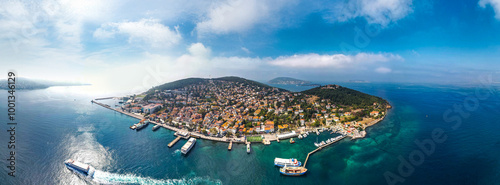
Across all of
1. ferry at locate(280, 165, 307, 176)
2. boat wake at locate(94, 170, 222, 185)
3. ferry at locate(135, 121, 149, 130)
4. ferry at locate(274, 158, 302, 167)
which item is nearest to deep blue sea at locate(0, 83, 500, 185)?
boat wake at locate(94, 170, 222, 185)

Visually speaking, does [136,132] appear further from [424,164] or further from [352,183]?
[424,164]

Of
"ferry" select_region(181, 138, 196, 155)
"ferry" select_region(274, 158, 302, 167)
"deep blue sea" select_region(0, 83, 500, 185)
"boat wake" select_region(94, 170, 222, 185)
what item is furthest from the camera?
"ferry" select_region(181, 138, 196, 155)

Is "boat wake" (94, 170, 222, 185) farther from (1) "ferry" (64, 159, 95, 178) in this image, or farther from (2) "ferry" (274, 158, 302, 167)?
(2) "ferry" (274, 158, 302, 167)

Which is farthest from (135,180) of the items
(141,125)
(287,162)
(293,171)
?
(141,125)

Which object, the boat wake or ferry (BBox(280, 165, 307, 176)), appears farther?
ferry (BBox(280, 165, 307, 176))

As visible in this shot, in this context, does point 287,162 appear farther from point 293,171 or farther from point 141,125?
point 141,125
